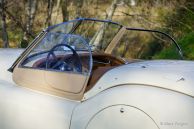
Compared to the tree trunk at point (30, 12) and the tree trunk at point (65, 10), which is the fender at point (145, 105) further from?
the tree trunk at point (65, 10)

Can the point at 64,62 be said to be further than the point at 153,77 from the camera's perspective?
Yes

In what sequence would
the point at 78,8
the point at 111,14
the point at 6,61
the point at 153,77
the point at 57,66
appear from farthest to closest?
the point at 78,8 → the point at 111,14 → the point at 6,61 → the point at 57,66 → the point at 153,77

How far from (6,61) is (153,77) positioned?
1790 millimetres

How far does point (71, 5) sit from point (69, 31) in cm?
1326

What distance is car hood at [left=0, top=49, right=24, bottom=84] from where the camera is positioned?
4652mm

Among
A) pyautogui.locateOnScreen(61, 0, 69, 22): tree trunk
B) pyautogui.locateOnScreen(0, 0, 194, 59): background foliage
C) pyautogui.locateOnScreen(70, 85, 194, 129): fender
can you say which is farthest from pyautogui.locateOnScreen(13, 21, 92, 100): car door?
pyautogui.locateOnScreen(61, 0, 69, 22): tree trunk

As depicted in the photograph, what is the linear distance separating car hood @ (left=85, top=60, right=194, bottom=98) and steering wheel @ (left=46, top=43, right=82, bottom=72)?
0.43 metres

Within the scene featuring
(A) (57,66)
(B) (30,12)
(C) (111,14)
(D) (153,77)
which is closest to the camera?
(D) (153,77)

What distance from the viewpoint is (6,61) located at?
492cm

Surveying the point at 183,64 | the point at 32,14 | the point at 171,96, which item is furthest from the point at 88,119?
the point at 32,14

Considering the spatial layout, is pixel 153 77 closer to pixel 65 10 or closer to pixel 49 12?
pixel 49 12

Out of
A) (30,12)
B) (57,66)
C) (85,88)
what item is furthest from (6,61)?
(30,12)

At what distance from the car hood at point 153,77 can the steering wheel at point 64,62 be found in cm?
43

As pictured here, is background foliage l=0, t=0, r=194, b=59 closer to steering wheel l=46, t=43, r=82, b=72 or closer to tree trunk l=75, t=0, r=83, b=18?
tree trunk l=75, t=0, r=83, b=18
